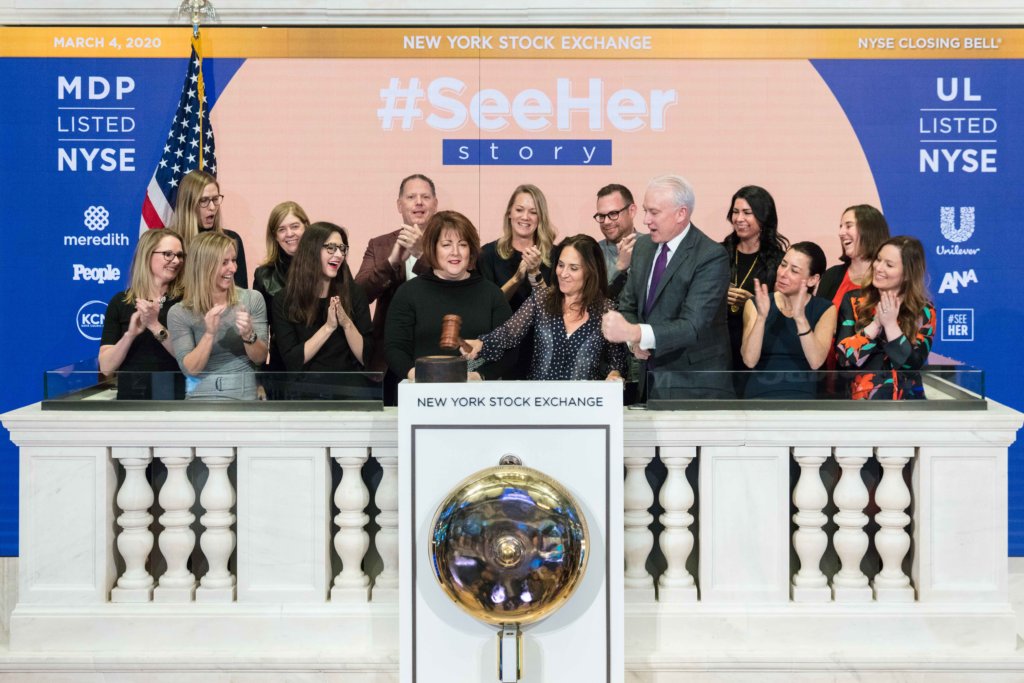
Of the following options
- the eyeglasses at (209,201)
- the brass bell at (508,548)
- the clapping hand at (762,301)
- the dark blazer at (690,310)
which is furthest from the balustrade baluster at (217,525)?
the eyeglasses at (209,201)

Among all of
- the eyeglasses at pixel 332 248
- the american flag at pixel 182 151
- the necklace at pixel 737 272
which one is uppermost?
the american flag at pixel 182 151

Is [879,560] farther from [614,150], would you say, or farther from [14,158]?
[14,158]

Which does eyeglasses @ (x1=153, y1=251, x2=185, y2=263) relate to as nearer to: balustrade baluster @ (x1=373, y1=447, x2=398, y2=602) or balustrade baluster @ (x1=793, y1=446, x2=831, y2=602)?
balustrade baluster @ (x1=373, y1=447, x2=398, y2=602)

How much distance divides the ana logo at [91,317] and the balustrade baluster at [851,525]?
4379mm

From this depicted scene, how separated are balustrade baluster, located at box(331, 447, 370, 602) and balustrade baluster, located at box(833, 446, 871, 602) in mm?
1434

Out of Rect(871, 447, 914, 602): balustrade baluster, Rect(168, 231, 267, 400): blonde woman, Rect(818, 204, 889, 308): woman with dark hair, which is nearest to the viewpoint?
Rect(871, 447, 914, 602): balustrade baluster

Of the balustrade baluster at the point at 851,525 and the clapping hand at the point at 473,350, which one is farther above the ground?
the clapping hand at the point at 473,350

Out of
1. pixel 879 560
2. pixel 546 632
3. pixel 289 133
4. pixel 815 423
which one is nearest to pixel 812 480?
pixel 815 423

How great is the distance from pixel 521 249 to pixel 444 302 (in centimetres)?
127

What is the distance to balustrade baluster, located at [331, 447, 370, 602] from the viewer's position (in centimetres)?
364

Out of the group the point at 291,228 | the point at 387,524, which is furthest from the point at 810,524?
the point at 291,228

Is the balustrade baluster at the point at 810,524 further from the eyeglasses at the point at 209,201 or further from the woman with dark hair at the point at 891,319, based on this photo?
the eyeglasses at the point at 209,201

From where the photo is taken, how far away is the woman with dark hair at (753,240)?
5.75m

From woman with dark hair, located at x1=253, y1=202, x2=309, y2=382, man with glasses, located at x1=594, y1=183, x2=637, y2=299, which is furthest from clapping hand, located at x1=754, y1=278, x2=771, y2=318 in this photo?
woman with dark hair, located at x1=253, y1=202, x2=309, y2=382
